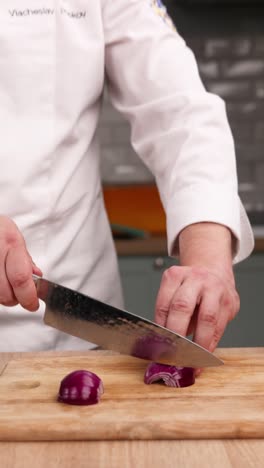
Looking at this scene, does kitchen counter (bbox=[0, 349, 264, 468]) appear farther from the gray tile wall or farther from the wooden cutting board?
the gray tile wall

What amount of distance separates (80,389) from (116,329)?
132mm

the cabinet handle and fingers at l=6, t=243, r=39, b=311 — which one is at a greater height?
fingers at l=6, t=243, r=39, b=311

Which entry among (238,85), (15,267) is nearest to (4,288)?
(15,267)

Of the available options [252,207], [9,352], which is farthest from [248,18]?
[9,352]

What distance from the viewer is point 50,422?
85cm

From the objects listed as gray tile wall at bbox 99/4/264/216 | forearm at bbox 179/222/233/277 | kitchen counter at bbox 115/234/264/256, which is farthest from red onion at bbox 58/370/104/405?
gray tile wall at bbox 99/4/264/216

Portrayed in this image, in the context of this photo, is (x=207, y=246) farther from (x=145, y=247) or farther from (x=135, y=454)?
(x=145, y=247)

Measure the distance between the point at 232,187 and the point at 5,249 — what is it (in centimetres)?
37

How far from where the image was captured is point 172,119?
4.14 ft

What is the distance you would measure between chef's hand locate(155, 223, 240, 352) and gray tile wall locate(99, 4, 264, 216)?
1867mm

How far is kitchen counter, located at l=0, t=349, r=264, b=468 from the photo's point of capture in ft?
2.55

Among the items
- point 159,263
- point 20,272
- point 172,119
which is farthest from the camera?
point 159,263

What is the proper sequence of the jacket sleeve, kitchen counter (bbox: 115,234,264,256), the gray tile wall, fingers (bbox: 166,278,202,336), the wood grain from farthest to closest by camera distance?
the gray tile wall → kitchen counter (bbox: 115,234,264,256) → the jacket sleeve → fingers (bbox: 166,278,202,336) → the wood grain

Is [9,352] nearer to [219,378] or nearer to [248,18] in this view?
[219,378]
